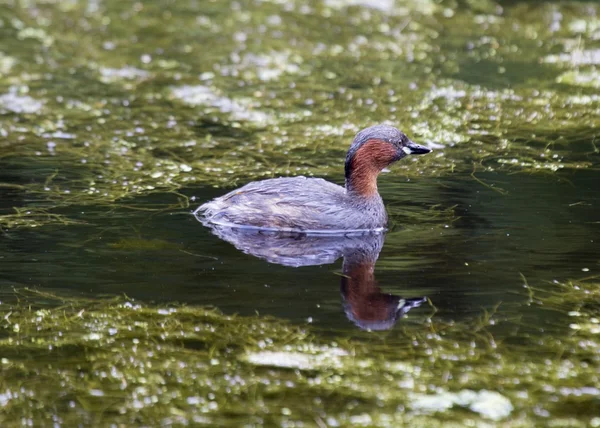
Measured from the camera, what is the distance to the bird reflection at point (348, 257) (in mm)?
5895

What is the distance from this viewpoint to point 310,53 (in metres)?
14.0

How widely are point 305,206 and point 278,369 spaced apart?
284 cm

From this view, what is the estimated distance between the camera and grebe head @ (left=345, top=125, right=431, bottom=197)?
809cm

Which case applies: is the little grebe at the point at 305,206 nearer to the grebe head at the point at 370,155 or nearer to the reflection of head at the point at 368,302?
the grebe head at the point at 370,155

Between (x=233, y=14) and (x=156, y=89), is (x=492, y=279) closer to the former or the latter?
(x=156, y=89)

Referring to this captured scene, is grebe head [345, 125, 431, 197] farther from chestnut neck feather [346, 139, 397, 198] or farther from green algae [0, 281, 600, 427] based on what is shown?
green algae [0, 281, 600, 427]

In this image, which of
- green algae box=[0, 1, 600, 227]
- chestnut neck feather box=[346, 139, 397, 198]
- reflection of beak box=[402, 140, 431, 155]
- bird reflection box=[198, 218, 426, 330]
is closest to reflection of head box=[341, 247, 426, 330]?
bird reflection box=[198, 218, 426, 330]

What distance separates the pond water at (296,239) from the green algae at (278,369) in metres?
0.02

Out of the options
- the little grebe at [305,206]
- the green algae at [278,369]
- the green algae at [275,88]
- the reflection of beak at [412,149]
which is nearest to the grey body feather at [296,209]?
the little grebe at [305,206]

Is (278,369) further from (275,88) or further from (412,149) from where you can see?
(275,88)

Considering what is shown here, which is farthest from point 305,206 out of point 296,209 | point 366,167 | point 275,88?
point 275,88

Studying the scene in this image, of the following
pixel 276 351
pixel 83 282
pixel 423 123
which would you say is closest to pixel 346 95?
pixel 423 123

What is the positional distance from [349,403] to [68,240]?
10.6 ft

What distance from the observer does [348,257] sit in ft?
23.4
